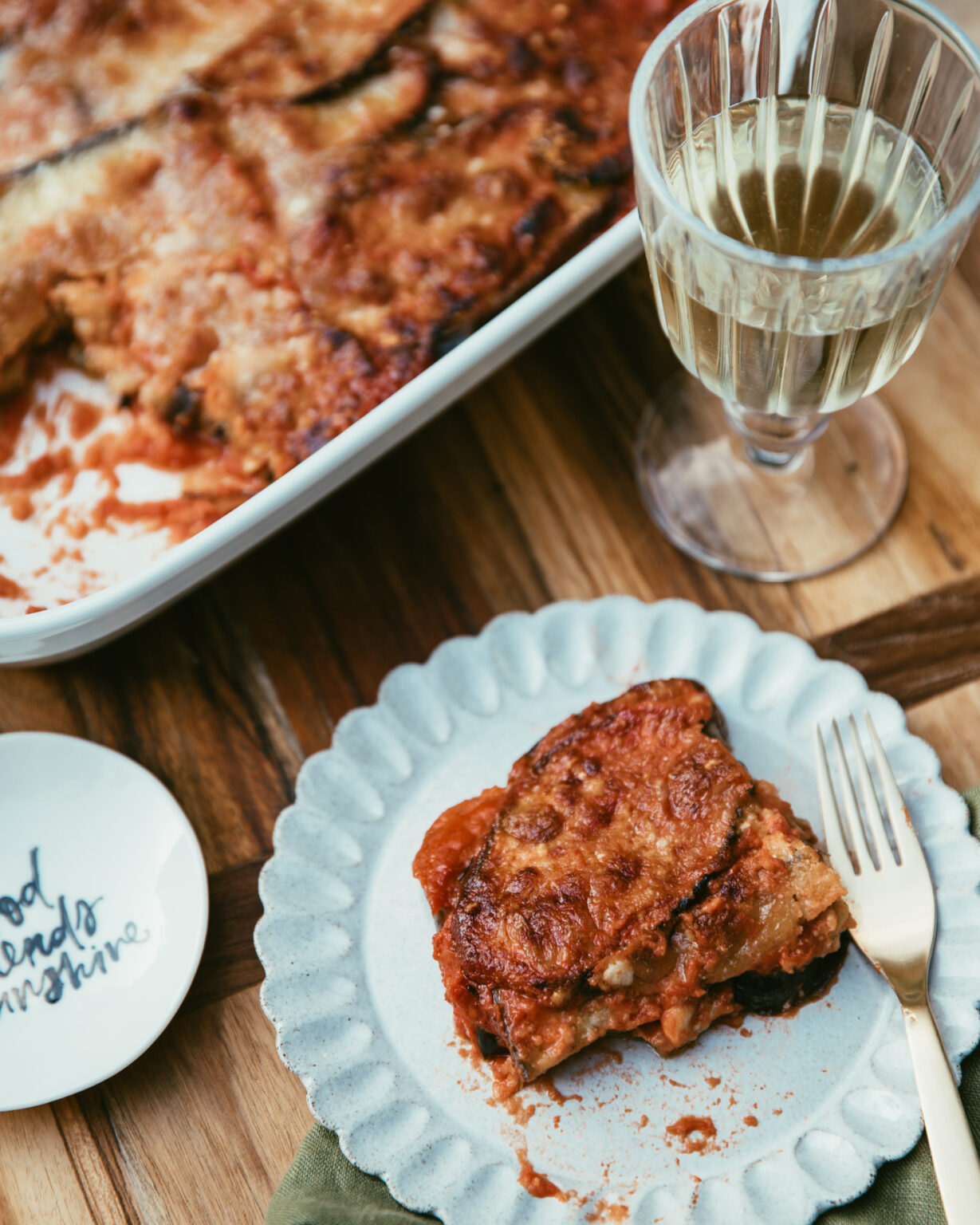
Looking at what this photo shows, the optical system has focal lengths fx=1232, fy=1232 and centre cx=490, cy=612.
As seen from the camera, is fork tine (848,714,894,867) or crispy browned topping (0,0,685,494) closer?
fork tine (848,714,894,867)

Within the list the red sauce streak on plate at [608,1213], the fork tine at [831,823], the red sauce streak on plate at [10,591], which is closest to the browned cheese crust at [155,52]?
the red sauce streak on plate at [10,591]

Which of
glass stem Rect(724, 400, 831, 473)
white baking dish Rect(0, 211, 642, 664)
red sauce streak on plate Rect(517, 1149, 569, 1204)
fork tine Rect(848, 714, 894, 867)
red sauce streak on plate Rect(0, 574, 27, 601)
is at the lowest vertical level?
red sauce streak on plate Rect(517, 1149, 569, 1204)

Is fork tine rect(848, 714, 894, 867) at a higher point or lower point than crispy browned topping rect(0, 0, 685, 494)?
lower

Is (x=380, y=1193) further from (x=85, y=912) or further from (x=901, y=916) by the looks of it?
(x=901, y=916)

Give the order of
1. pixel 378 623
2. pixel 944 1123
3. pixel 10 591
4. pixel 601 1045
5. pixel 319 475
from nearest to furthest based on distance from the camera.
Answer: pixel 944 1123
pixel 601 1045
pixel 319 475
pixel 10 591
pixel 378 623

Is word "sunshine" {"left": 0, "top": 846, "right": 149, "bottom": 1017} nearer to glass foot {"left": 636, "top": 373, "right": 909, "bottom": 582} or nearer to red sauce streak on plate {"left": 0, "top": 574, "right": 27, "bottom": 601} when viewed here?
red sauce streak on plate {"left": 0, "top": 574, "right": 27, "bottom": 601}

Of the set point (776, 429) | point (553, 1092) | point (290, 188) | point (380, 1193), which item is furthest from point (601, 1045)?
point (290, 188)

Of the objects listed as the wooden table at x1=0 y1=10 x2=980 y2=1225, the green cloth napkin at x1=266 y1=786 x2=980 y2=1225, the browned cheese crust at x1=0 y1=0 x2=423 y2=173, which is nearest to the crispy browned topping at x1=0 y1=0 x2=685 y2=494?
the browned cheese crust at x1=0 y1=0 x2=423 y2=173

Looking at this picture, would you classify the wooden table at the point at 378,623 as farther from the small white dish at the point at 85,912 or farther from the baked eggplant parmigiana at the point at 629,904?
the baked eggplant parmigiana at the point at 629,904
